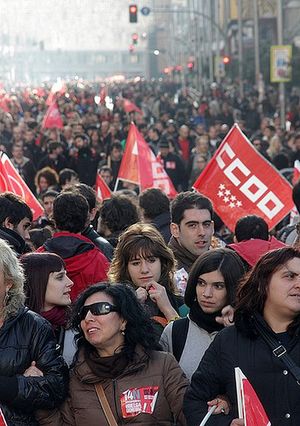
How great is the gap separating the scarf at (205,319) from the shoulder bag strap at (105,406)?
70 centimetres

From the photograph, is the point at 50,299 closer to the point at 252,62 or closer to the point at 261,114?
the point at 261,114

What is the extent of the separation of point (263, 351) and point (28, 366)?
918 millimetres

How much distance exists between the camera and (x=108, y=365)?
535 centimetres

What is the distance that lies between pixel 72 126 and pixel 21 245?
17006mm

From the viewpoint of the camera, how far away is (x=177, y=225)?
795 cm

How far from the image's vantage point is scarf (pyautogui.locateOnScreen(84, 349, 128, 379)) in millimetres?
5336

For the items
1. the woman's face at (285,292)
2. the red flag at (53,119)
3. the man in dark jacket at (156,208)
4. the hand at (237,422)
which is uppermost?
the woman's face at (285,292)

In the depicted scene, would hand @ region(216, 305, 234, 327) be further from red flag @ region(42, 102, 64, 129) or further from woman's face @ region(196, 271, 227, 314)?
red flag @ region(42, 102, 64, 129)

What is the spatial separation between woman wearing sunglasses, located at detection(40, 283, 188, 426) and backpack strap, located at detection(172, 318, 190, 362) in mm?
287

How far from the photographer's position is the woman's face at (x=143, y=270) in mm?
6656

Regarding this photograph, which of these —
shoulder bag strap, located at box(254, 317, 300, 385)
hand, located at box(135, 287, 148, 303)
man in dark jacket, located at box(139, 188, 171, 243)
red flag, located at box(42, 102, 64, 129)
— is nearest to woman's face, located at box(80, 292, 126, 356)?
shoulder bag strap, located at box(254, 317, 300, 385)

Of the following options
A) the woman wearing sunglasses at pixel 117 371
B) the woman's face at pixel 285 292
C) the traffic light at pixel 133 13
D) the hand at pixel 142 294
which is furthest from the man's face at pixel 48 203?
the traffic light at pixel 133 13

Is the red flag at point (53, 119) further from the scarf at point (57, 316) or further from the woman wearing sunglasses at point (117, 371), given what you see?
the woman wearing sunglasses at point (117, 371)

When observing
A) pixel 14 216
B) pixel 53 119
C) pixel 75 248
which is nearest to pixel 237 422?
pixel 75 248
